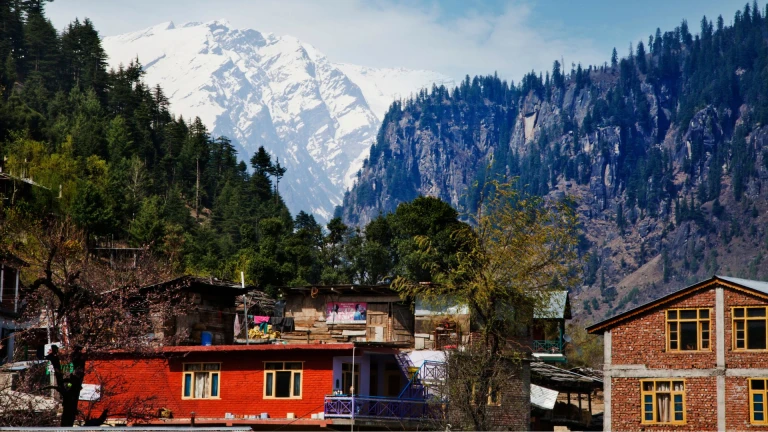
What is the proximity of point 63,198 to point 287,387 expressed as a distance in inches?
2693

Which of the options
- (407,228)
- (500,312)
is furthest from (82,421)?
(407,228)

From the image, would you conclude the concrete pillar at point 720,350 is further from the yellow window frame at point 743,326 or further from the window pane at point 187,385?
the window pane at point 187,385

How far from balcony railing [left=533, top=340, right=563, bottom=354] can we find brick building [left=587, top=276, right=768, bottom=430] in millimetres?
22516

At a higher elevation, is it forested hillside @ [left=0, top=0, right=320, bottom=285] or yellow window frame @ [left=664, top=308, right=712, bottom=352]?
forested hillside @ [left=0, top=0, right=320, bottom=285]

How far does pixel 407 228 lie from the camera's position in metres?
110

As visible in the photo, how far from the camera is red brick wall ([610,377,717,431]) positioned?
45750 millimetres

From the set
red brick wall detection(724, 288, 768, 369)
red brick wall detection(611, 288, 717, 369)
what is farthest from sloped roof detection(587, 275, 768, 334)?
red brick wall detection(724, 288, 768, 369)

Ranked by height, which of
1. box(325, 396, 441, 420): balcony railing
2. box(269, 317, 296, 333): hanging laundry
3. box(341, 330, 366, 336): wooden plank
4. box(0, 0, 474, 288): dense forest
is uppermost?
box(0, 0, 474, 288): dense forest

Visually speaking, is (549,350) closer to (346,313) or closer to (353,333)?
(353,333)

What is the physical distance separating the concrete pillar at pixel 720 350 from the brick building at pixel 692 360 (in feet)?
0.14

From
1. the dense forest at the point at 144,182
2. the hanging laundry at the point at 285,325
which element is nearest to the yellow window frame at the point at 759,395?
the hanging laundry at the point at 285,325

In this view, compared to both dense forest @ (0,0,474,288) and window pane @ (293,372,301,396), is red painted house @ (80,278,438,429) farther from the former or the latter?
dense forest @ (0,0,474,288)

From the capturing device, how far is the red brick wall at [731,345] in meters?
45.4

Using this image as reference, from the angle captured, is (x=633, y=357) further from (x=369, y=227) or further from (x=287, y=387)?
(x=369, y=227)
